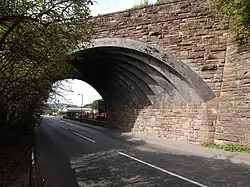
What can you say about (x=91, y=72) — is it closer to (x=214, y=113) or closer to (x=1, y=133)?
(x=214, y=113)

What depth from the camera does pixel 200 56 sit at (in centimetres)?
1852

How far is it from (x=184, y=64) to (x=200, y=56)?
100 centimetres

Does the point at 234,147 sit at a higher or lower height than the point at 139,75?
lower

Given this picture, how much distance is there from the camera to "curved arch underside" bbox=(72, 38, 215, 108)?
61.8 feet

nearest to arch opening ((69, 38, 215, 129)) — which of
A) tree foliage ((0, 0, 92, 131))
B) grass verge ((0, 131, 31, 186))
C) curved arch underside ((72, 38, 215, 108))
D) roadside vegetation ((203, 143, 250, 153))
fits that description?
curved arch underside ((72, 38, 215, 108))

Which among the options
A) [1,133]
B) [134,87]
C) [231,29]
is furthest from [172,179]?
[134,87]

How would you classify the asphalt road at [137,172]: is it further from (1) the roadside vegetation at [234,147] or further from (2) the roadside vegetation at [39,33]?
(1) the roadside vegetation at [234,147]

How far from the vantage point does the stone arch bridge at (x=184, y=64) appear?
16.3m

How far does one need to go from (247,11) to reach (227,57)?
2719mm

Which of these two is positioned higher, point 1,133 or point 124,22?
point 124,22

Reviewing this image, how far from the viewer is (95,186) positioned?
7906mm

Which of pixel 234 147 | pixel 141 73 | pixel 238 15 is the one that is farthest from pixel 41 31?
pixel 141 73

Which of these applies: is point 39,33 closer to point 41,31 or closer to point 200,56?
point 41,31

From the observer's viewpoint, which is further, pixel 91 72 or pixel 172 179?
pixel 91 72
